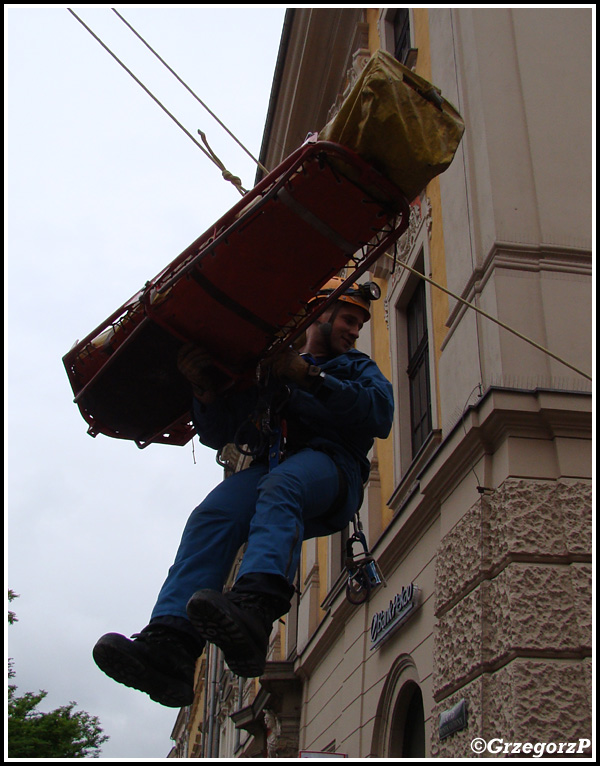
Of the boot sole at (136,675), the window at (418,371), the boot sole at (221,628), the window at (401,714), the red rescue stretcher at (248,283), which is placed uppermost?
the window at (418,371)

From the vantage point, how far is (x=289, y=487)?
3555mm

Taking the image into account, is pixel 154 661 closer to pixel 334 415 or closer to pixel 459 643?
pixel 334 415

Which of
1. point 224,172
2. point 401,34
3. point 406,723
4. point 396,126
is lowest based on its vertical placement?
point 406,723

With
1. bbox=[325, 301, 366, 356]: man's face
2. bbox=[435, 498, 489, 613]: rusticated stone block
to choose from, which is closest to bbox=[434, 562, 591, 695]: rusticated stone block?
bbox=[435, 498, 489, 613]: rusticated stone block

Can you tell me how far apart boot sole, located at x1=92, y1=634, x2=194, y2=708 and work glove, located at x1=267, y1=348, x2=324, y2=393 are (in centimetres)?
137

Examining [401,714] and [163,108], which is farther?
[401,714]

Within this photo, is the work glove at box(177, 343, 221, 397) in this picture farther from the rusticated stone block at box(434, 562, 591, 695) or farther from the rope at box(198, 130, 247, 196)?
the rusticated stone block at box(434, 562, 591, 695)

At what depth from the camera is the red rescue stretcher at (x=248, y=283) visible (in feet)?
11.9

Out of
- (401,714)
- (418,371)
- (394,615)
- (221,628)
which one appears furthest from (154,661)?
(418,371)

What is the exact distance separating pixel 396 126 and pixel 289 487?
1.55m

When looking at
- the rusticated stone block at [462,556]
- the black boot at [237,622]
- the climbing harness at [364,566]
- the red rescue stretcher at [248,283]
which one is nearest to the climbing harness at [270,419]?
the red rescue stretcher at [248,283]

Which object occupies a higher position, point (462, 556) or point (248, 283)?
point (248, 283)

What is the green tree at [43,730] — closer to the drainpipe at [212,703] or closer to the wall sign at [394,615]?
the drainpipe at [212,703]

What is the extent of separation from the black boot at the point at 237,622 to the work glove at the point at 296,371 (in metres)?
1.06
